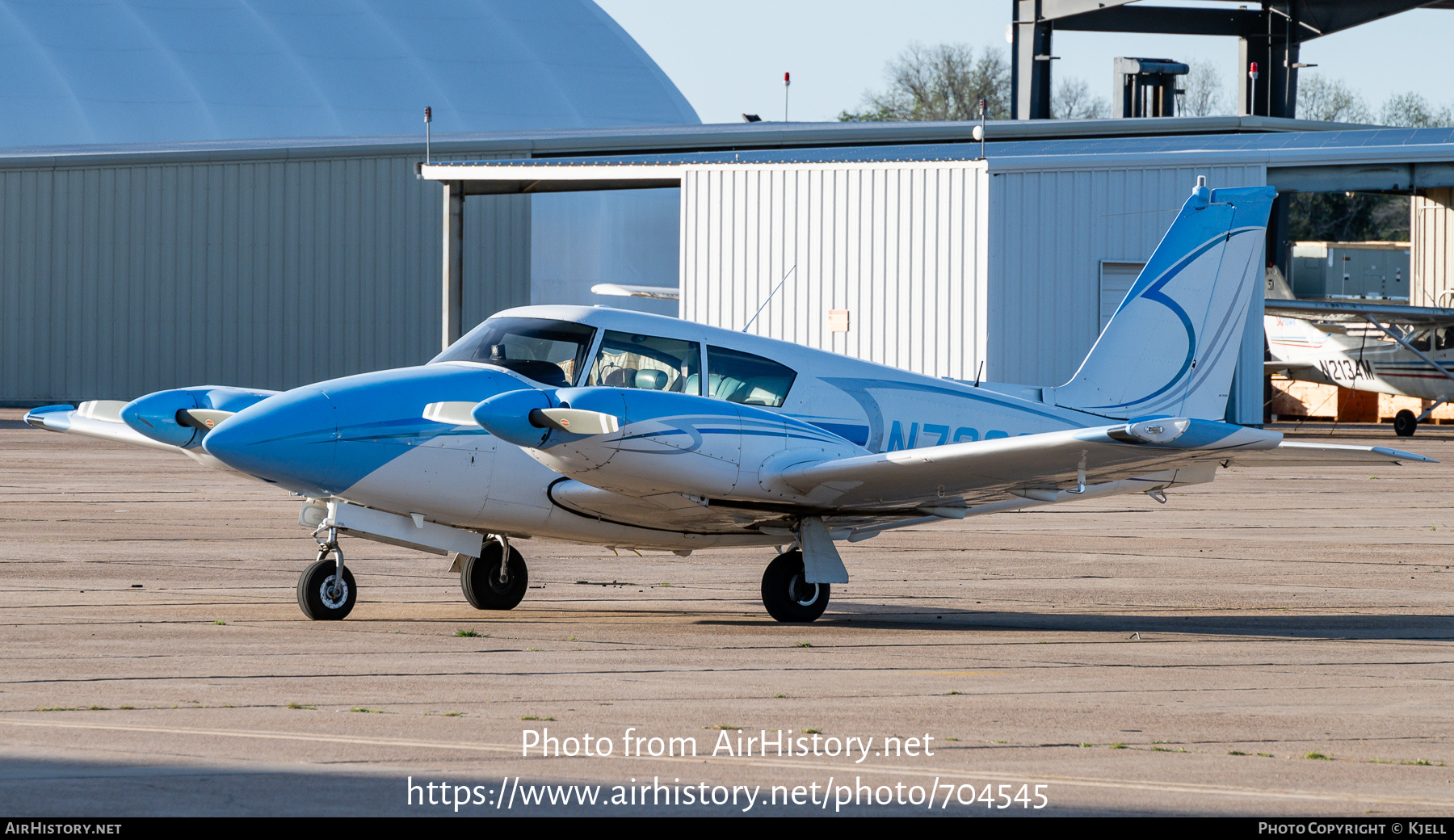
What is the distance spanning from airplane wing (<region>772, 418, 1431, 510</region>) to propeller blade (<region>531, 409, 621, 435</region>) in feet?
4.61

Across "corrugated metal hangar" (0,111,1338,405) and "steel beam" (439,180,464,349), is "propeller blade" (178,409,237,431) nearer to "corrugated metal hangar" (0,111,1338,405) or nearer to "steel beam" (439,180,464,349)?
"steel beam" (439,180,464,349)

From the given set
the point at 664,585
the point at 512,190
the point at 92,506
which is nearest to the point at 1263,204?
the point at 664,585

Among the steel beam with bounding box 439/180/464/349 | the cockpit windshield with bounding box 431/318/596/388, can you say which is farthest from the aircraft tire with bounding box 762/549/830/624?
the steel beam with bounding box 439/180/464/349

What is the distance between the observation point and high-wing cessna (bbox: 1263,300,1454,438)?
3172 cm

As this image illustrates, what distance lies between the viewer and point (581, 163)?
2744 centimetres

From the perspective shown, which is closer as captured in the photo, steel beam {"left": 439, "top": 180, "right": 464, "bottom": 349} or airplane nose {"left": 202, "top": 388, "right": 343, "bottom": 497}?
airplane nose {"left": 202, "top": 388, "right": 343, "bottom": 497}

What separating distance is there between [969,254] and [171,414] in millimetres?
16799

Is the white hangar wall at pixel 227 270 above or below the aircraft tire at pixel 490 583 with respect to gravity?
above

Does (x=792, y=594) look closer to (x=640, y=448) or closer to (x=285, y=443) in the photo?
(x=640, y=448)

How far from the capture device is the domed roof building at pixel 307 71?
144ft

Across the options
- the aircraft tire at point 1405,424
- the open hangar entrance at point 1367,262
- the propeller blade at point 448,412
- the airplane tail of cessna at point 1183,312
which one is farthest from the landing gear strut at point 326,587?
the aircraft tire at point 1405,424

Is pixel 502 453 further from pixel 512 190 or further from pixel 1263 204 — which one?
pixel 512 190

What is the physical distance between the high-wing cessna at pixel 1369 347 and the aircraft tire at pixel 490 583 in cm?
2357

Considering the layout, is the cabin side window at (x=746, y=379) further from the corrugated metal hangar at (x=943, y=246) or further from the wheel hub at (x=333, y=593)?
the corrugated metal hangar at (x=943, y=246)
